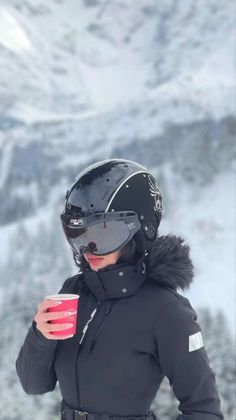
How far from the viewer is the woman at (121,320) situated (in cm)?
121

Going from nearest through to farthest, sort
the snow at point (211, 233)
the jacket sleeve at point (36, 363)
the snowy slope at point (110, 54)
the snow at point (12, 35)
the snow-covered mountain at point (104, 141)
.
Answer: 1. the jacket sleeve at point (36, 363)
2. the snow at point (211, 233)
3. the snow-covered mountain at point (104, 141)
4. the snowy slope at point (110, 54)
5. the snow at point (12, 35)

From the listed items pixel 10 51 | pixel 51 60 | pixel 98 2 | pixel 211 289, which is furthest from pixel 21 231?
pixel 98 2

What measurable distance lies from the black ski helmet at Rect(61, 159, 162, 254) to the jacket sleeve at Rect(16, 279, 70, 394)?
0.22m

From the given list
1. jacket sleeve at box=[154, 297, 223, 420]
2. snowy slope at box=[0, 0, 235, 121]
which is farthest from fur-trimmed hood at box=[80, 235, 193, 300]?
snowy slope at box=[0, 0, 235, 121]

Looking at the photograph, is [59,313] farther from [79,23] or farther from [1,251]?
[79,23]

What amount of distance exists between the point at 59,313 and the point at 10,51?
71.4 metres

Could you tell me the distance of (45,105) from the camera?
2852 inches

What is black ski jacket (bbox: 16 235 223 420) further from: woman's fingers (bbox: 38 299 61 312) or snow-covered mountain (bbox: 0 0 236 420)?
snow-covered mountain (bbox: 0 0 236 420)

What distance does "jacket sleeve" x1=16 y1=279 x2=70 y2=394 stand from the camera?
4.23 feet

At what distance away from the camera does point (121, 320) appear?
128cm

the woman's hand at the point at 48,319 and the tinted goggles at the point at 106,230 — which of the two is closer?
the woman's hand at the point at 48,319

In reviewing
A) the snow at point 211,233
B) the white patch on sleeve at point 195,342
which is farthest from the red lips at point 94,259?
the snow at point 211,233

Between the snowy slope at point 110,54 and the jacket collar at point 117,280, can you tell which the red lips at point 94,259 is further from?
the snowy slope at point 110,54

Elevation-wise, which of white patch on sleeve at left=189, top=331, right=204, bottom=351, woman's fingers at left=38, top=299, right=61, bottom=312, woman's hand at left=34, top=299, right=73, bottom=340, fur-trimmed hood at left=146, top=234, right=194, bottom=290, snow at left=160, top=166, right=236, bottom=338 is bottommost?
snow at left=160, top=166, right=236, bottom=338
